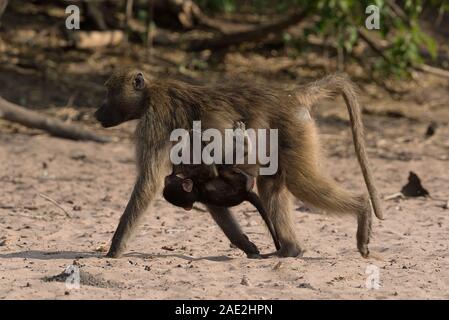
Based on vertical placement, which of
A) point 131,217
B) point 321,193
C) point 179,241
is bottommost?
point 179,241

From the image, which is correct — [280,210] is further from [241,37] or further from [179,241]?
[241,37]

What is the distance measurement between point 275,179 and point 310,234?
3.50ft

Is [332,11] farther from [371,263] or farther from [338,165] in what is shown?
[371,263]

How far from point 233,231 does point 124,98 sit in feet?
4.09

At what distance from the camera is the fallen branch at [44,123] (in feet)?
34.5

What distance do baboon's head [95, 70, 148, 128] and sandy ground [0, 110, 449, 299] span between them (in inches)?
36.5

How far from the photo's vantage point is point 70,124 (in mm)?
11117

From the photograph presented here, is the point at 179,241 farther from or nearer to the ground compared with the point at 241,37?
nearer to the ground

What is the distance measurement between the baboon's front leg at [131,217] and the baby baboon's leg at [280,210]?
2.68 ft

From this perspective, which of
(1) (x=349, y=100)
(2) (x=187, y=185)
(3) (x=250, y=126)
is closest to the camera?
(3) (x=250, y=126)

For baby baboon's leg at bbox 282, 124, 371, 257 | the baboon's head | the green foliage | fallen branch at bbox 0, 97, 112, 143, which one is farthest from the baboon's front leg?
the green foliage

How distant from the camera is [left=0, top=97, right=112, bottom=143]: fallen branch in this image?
10.5 m

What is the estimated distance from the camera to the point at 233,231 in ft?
21.1

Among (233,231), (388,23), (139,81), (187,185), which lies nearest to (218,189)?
(187,185)
